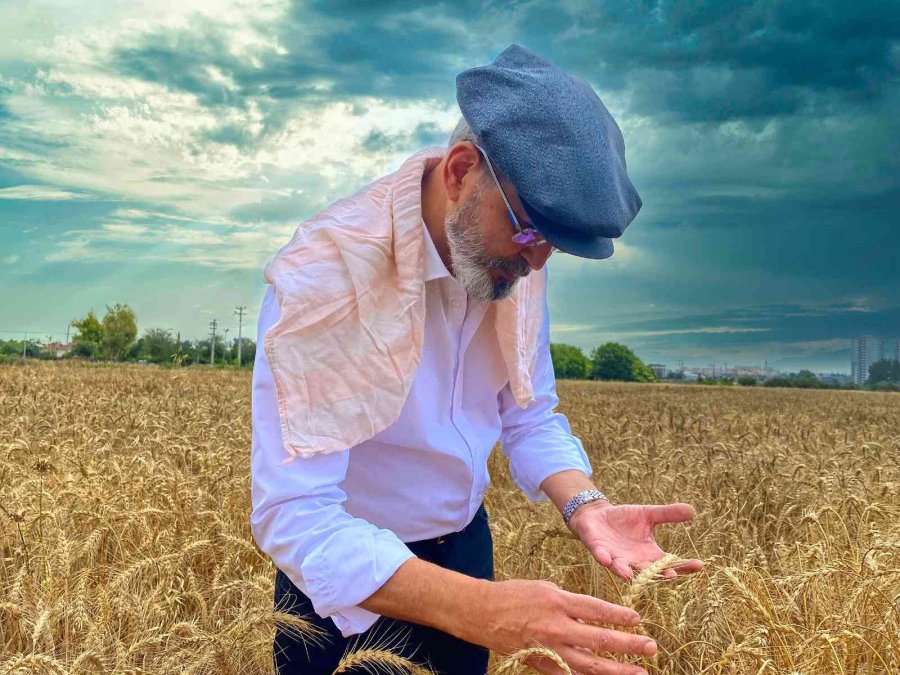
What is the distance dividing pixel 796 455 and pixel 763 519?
6.10 feet

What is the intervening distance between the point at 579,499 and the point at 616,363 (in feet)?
339

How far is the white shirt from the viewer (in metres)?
1.60

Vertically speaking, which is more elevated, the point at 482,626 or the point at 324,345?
the point at 324,345

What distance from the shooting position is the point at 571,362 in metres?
105

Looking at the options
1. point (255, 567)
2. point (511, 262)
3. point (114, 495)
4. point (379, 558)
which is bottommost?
point (255, 567)

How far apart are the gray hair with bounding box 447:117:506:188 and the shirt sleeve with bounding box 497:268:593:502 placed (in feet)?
2.25

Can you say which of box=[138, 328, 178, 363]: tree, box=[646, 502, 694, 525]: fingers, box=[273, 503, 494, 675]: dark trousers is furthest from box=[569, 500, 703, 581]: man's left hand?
box=[138, 328, 178, 363]: tree

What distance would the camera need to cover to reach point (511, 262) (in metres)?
1.90

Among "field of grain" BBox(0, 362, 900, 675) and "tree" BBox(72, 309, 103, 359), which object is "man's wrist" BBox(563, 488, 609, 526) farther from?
"tree" BBox(72, 309, 103, 359)

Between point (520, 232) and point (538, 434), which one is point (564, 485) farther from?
point (520, 232)

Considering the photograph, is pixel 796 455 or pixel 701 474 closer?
pixel 701 474

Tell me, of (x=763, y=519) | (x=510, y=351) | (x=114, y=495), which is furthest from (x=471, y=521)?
(x=763, y=519)

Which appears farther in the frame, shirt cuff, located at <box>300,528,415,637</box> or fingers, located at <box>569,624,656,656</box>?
shirt cuff, located at <box>300,528,415,637</box>

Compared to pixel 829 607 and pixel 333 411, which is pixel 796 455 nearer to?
pixel 829 607
